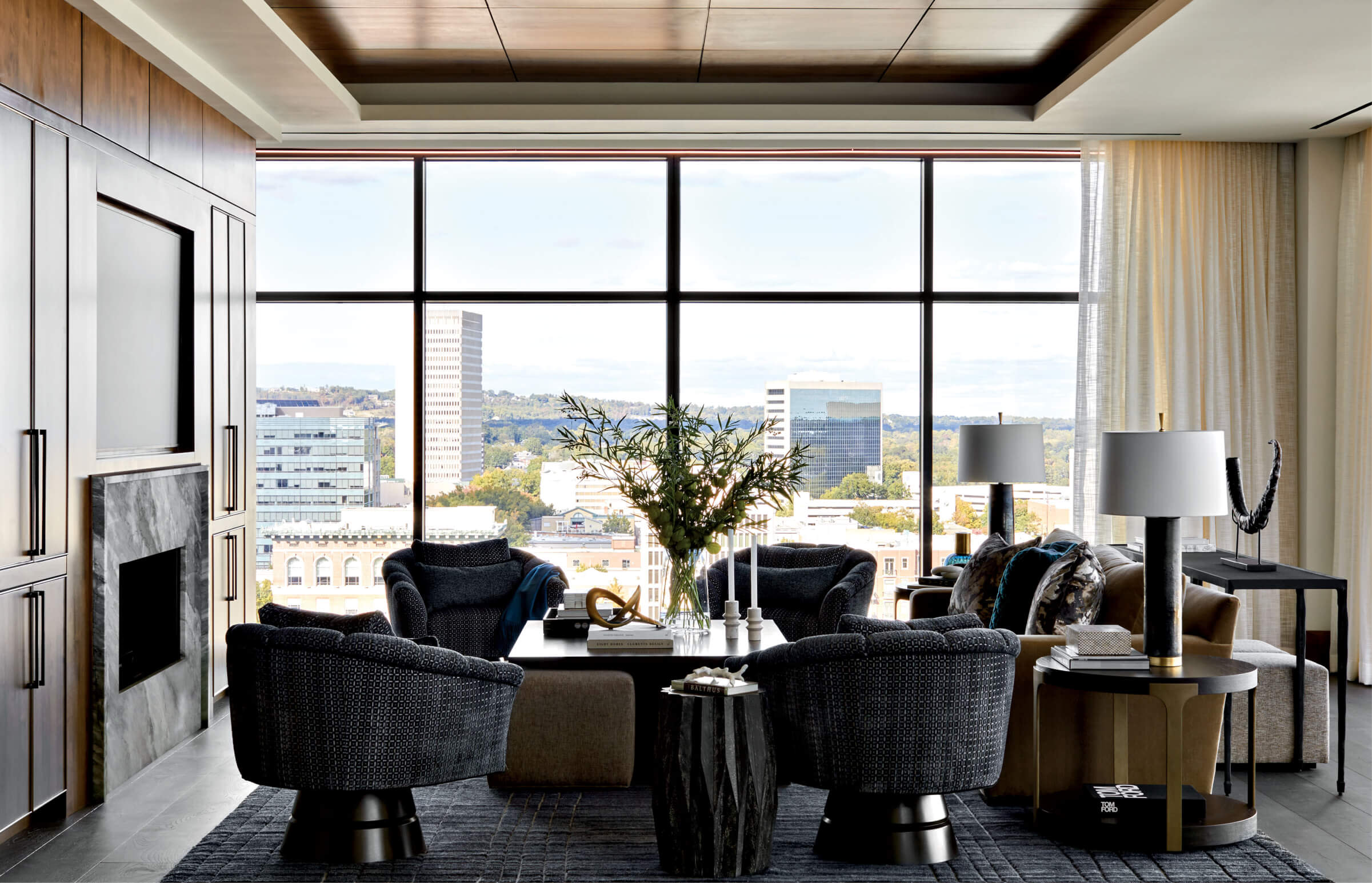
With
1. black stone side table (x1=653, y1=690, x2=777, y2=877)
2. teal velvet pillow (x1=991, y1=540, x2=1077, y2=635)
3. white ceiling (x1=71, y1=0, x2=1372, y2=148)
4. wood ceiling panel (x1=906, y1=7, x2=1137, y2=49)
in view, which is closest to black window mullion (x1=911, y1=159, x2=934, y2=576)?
white ceiling (x1=71, y1=0, x2=1372, y2=148)

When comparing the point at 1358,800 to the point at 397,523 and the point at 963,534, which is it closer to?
the point at 963,534

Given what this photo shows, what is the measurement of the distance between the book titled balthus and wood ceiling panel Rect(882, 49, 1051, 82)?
3.09 m

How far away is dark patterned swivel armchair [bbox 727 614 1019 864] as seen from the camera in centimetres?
315

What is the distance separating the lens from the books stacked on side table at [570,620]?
177 inches

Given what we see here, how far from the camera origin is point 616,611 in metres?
4.53

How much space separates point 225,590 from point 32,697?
1625mm

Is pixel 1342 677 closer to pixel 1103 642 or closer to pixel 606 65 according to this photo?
pixel 1103 642

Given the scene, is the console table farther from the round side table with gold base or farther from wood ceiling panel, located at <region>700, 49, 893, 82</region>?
wood ceiling panel, located at <region>700, 49, 893, 82</region>

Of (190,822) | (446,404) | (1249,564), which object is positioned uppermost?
(446,404)

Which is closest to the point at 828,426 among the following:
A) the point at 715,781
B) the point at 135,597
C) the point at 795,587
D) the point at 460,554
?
the point at 795,587

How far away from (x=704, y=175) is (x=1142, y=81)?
2.43 m

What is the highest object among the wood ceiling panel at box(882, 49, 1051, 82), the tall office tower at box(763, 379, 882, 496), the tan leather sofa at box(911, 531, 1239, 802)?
the wood ceiling panel at box(882, 49, 1051, 82)

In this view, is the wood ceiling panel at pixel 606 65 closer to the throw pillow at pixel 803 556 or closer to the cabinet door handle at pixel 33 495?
the throw pillow at pixel 803 556

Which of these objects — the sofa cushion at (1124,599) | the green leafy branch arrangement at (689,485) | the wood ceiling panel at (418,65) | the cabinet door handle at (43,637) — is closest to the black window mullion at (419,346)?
the wood ceiling panel at (418,65)
